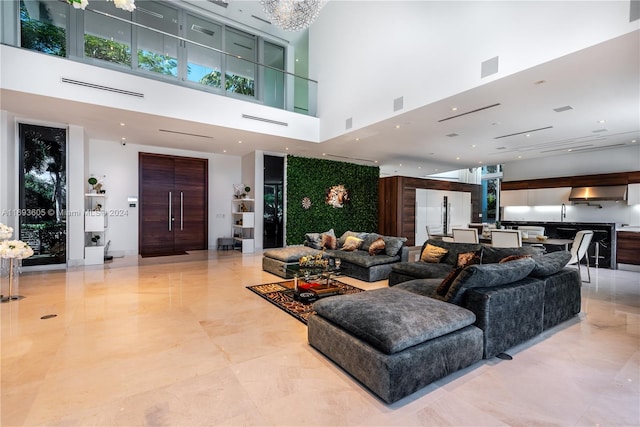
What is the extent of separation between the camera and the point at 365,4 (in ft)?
21.5

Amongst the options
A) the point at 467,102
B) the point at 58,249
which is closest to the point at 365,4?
the point at 467,102

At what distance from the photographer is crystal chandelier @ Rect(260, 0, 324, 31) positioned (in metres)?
4.84

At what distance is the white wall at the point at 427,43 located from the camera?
3.45 m

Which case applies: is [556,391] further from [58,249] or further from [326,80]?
[58,249]

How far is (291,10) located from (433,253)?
4583 mm

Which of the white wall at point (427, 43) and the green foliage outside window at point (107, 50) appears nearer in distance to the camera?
the white wall at point (427, 43)

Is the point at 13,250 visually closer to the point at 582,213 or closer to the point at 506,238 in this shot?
the point at 506,238

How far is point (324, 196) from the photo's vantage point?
34.5 ft

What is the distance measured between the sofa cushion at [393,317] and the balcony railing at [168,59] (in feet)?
20.4

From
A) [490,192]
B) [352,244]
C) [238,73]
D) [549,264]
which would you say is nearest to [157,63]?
[238,73]

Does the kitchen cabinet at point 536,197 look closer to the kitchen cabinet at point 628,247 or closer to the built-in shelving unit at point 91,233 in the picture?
the kitchen cabinet at point 628,247

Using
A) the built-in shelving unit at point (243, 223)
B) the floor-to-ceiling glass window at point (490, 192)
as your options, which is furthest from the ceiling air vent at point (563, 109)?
the floor-to-ceiling glass window at point (490, 192)

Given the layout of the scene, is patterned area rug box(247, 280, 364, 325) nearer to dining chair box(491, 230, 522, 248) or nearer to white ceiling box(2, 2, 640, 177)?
dining chair box(491, 230, 522, 248)

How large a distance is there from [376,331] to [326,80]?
7.12m
